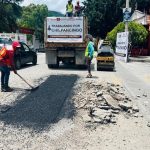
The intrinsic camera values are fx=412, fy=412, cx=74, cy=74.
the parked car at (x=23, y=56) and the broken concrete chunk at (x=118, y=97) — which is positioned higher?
the parked car at (x=23, y=56)

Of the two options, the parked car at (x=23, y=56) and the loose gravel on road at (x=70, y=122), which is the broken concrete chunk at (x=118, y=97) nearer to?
the loose gravel on road at (x=70, y=122)

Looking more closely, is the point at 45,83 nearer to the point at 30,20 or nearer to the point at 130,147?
the point at 130,147

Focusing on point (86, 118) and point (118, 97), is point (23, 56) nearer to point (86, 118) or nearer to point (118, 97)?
point (118, 97)

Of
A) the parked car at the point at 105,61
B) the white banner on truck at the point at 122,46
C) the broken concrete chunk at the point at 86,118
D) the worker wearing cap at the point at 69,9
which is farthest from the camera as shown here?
the white banner on truck at the point at 122,46

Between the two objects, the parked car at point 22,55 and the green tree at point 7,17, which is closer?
the parked car at point 22,55

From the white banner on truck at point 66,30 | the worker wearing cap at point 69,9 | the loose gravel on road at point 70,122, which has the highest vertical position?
the worker wearing cap at point 69,9

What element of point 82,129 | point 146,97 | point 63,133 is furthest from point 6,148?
point 146,97

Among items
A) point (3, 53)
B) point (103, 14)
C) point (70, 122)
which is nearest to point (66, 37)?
point (3, 53)

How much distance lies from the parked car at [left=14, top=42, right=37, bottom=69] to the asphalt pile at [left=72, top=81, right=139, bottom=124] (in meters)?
8.78

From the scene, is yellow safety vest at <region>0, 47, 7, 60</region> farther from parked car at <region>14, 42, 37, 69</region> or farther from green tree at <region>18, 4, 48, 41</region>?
green tree at <region>18, 4, 48, 41</region>

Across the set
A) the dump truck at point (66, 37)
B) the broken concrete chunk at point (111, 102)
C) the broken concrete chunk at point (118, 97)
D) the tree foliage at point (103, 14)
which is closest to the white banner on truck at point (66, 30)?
the dump truck at point (66, 37)

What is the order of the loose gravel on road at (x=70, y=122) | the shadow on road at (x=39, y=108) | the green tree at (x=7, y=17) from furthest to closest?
the green tree at (x=7, y=17) < the shadow on road at (x=39, y=108) < the loose gravel on road at (x=70, y=122)

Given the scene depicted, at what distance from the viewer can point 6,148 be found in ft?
24.4

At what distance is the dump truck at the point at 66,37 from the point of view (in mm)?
23750
